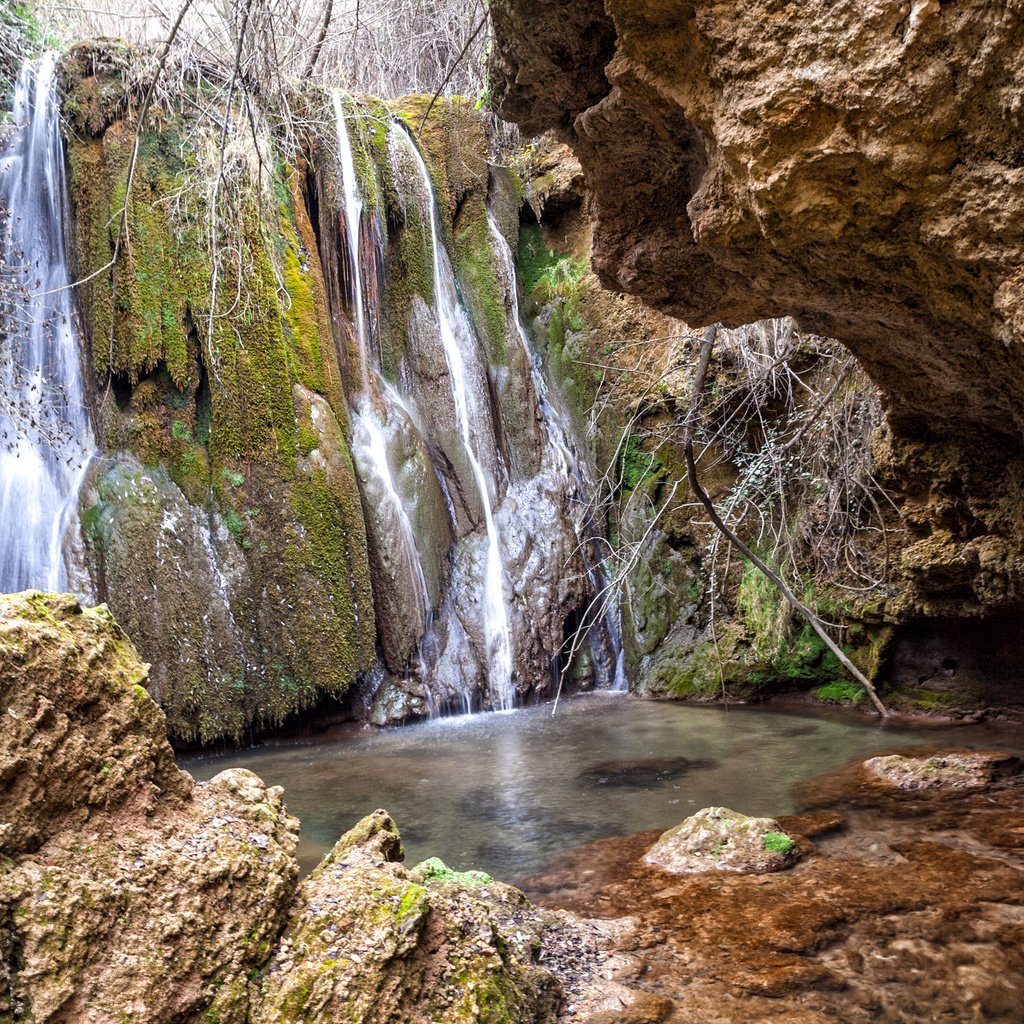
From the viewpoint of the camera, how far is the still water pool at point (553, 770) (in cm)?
473

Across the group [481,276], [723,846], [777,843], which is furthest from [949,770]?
[481,276]

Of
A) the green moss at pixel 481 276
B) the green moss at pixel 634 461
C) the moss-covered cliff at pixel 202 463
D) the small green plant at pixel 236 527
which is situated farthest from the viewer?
the green moss at pixel 481 276

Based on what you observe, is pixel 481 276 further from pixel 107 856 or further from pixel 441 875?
pixel 107 856

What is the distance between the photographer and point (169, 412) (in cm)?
830

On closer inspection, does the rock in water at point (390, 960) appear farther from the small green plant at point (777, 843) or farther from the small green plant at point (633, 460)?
the small green plant at point (633, 460)

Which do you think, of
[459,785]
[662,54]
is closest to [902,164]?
[662,54]

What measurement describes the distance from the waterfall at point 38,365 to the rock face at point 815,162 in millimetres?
5587

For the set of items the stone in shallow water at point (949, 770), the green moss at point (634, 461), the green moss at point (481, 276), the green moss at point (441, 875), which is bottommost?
the stone in shallow water at point (949, 770)

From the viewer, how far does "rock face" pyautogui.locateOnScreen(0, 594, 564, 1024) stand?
1.82 meters

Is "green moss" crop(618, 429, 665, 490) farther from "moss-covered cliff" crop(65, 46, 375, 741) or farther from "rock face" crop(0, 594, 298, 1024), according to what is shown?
"rock face" crop(0, 594, 298, 1024)

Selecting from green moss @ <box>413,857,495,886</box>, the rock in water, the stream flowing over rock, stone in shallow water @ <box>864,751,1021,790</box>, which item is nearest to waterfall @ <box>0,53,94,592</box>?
the stream flowing over rock

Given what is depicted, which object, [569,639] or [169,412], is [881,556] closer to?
[569,639]

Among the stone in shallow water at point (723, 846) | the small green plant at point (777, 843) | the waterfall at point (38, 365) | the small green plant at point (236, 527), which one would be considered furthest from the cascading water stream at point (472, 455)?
the small green plant at point (777, 843)

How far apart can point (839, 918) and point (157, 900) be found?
7.88 feet
